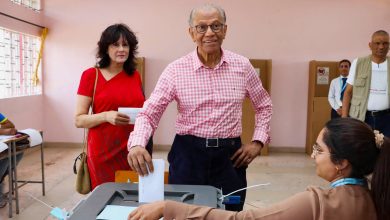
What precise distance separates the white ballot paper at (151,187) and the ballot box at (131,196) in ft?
0.13

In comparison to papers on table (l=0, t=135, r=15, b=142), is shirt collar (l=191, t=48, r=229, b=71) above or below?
above

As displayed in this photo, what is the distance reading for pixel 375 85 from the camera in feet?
10.6

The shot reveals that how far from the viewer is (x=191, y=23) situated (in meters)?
1.64

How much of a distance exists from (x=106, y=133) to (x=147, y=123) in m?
0.64

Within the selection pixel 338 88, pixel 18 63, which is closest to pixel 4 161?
pixel 18 63

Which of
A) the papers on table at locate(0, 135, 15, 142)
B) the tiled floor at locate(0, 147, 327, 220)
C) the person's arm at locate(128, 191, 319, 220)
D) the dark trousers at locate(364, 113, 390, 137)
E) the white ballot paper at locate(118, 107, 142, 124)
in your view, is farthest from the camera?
the tiled floor at locate(0, 147, 327, 220)

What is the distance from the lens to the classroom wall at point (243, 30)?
5.82 m

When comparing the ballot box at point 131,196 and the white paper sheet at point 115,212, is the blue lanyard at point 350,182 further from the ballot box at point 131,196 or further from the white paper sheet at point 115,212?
the white paper sheet at point 115,212

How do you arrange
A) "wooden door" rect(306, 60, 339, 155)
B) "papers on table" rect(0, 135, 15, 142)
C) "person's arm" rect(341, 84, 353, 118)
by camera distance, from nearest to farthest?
1. "papers on table" rect(0, 135, 15, 142)
2. "person's arm" rect(341, 84, 353, 118)
3. "wooden door" rect(306, 60, 339, 155)

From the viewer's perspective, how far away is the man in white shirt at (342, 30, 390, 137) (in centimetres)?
320

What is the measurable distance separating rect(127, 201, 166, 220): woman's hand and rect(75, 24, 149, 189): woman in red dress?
3.40 feet

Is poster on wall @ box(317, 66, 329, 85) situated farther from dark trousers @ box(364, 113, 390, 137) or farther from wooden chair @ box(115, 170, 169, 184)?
wooden chair @ box(115, 170, 169, 184)

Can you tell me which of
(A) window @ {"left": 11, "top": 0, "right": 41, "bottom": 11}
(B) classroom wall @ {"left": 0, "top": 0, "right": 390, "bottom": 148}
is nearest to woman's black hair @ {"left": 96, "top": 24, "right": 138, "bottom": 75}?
(B) classroom wall @ {"left": 0, "top": 0, "right": 390, "bottom": 148}

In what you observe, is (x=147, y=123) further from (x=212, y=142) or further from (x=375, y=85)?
(x=375, y=85)
